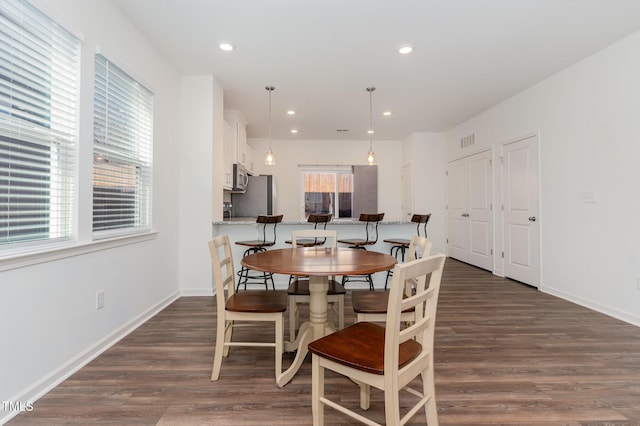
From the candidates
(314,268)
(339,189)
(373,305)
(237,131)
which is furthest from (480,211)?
(314,268)

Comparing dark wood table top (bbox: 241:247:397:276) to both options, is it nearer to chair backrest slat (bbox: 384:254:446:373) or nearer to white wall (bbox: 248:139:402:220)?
chair backrest slat (bbox: 384:254:446:373)

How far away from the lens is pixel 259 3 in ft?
7.85

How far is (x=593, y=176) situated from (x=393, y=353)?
3.52 meters

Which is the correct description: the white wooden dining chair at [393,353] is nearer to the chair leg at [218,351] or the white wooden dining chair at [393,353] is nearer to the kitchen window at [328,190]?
the chair leg at [218,351]

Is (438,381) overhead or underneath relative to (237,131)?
underneath

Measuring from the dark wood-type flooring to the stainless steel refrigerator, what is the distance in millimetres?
3188

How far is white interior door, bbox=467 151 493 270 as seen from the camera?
5023 millimetres

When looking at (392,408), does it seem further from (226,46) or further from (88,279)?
(226,46)

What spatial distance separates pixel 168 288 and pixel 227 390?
198 cm

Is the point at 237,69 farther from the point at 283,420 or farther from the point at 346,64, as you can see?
the point at 283,420

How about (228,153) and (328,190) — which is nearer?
(228,153)

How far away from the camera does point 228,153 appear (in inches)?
177

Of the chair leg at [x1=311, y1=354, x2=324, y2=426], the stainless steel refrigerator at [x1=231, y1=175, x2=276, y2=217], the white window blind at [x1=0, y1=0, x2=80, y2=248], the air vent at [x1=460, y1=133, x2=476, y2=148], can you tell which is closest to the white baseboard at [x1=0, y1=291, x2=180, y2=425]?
the white window blind at [x1=0, y1=0, x2=80, y2=248]

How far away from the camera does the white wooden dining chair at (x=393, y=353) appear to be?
1145mm
